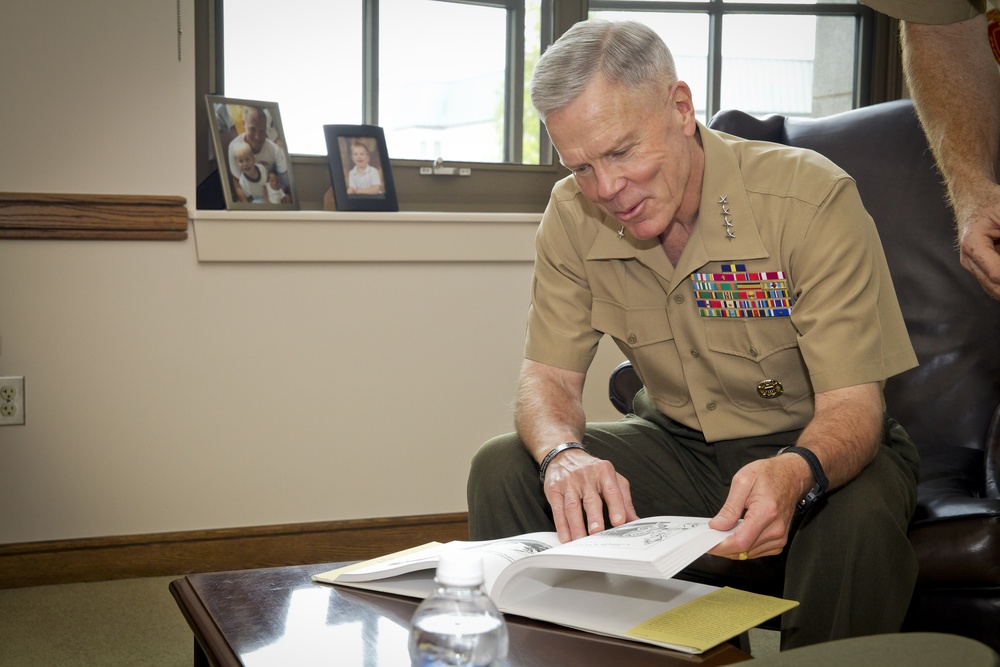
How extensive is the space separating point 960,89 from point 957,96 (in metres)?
0.02

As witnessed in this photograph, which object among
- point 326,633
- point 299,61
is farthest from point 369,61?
point 326,633

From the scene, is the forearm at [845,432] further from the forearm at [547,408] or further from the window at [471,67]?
the window at [471,67]

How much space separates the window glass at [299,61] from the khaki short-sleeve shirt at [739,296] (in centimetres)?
118

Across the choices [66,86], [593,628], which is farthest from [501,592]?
[66,86]

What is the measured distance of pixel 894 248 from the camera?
1994mm

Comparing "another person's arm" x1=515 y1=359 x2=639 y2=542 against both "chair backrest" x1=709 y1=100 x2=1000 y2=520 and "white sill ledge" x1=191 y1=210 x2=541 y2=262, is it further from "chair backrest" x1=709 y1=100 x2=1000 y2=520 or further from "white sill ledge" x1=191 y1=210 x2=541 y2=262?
"white sill ledge" x1=191 y1=210 x2=541 y2=262

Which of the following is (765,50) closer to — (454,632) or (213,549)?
(213,549)

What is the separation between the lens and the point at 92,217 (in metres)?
2.30

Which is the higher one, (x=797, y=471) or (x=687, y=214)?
(x=687, y=214)

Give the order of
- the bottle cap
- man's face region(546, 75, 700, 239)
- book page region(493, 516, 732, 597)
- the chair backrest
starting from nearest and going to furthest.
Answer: the bottle cap
book page region(493, 516, 732, 597)
man's face region(546, 75, 700, 239)
the chair backrest

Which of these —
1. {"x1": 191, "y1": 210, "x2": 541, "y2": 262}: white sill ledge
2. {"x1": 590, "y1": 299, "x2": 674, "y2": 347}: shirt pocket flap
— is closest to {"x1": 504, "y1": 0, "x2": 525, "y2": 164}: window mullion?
{"x1": 191, "y1": 210, "x2": 541, "y2": 262}: white sill ledge

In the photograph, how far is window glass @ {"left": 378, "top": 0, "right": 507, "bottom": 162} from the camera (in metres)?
2.76

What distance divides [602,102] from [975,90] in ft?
2.66

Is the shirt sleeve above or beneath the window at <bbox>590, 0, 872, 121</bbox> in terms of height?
beneath
